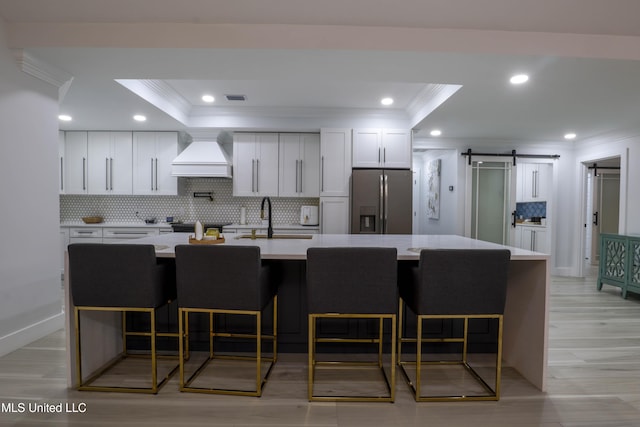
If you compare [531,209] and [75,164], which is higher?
[75,164]

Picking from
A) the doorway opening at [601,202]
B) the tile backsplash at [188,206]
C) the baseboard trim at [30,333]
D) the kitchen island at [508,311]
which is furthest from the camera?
the doorway opening at [601,202]

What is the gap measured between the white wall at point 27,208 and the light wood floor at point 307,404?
0.33 metres

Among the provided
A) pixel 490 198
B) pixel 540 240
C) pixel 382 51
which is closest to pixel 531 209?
pixel 540 240

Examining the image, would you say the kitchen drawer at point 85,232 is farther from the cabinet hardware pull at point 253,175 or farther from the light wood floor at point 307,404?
the light wood floor at point 307,404

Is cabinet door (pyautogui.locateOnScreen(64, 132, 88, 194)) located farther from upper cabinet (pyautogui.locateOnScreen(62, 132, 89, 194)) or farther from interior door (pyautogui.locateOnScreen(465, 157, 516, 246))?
interior door (pyautogui.locateOnScreen(465, 157, 516, 246))

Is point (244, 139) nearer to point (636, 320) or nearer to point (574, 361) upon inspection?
point (574, 361)

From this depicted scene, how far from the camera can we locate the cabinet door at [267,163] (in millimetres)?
5078

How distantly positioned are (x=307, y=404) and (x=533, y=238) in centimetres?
577

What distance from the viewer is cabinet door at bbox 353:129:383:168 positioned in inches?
191

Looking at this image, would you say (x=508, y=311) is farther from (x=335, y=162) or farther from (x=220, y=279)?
(x=335, y=162)

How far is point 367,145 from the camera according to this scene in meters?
4.85

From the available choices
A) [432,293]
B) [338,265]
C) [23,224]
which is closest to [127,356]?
[23,224]

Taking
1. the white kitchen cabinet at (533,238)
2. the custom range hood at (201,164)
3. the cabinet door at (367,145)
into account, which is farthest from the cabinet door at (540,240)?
the custom range hood at (201,164)

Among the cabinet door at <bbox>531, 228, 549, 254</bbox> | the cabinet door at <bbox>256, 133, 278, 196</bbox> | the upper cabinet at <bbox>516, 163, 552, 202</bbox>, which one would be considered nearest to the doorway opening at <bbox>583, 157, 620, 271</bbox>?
the upper cabinet at <bbox>516, 163, 552, 202</bbox>
